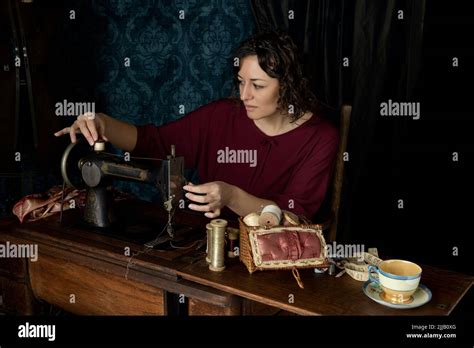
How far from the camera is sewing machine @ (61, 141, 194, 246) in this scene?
7.50 feet

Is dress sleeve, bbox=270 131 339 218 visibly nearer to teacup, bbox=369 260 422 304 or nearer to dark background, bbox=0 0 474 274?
dark background, bbox=0 0 474 274

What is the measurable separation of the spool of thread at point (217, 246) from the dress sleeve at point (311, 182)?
0.67 metres

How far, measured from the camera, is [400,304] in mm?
1779

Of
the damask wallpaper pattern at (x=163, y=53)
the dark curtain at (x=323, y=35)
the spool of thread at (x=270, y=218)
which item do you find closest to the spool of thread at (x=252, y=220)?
the spool of thread at (x=270, y=218)

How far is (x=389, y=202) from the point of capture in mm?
3422

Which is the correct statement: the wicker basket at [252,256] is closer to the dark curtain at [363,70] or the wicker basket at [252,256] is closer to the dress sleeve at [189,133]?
the dress sleeve at [189,133]

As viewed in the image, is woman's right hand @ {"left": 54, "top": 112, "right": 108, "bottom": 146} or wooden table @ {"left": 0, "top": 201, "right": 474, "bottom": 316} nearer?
wooden table @ {"left": 0, "top": 201, "right": 474, "bottom": 316}

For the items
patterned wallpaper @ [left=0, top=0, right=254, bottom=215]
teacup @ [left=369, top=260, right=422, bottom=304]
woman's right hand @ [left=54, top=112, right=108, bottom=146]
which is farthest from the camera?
patterned wallpaper @ [left=0, top=0, right=254, bottom=215]

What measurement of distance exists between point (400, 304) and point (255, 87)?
50.4 inches

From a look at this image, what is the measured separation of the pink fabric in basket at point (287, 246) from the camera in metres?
1.99

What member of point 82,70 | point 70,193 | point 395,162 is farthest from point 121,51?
point 395,162

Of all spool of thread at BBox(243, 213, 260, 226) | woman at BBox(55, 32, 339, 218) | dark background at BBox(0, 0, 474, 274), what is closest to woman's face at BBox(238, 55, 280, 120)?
woman at BBox(55, 32, 339, 218)

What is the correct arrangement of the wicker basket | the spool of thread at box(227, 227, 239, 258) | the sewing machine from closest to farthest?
the wicker basket, the spool of thread at box(227, 227, 239, 258), the sewing machine

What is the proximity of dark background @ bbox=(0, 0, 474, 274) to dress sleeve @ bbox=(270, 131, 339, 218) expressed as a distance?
0.47 m
